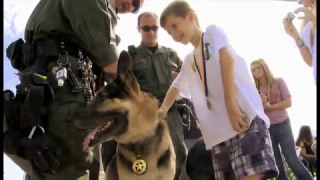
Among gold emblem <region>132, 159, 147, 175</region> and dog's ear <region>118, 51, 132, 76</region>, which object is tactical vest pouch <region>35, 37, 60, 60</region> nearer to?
dog's ear <region>118, 51, 132, 76</region>

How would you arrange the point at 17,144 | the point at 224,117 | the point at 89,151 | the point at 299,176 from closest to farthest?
the point at 17,144
the point at 89,151
the point at 224,117
the point at 299,176

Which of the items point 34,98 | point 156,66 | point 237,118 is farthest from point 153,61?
point 34,98

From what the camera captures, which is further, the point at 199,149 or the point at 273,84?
the point at 273,84

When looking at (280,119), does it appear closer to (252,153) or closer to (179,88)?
(179,88)

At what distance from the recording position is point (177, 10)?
6.74 ft

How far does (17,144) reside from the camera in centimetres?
172

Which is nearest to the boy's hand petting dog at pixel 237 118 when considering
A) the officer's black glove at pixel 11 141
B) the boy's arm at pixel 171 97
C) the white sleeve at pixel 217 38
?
the white sleeve at pixel 217 38

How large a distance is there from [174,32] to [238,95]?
37 cm

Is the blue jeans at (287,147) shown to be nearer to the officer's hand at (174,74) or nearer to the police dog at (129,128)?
the officer's hand at (174,74)

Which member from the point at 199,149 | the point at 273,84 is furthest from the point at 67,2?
the point at 273,84

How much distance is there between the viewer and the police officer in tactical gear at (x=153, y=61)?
2.79 m

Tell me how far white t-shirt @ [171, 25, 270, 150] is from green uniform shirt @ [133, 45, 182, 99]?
739mm

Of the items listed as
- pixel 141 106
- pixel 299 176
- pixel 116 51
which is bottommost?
pixel 299 176

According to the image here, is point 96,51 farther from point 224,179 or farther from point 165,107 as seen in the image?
point 224,179
